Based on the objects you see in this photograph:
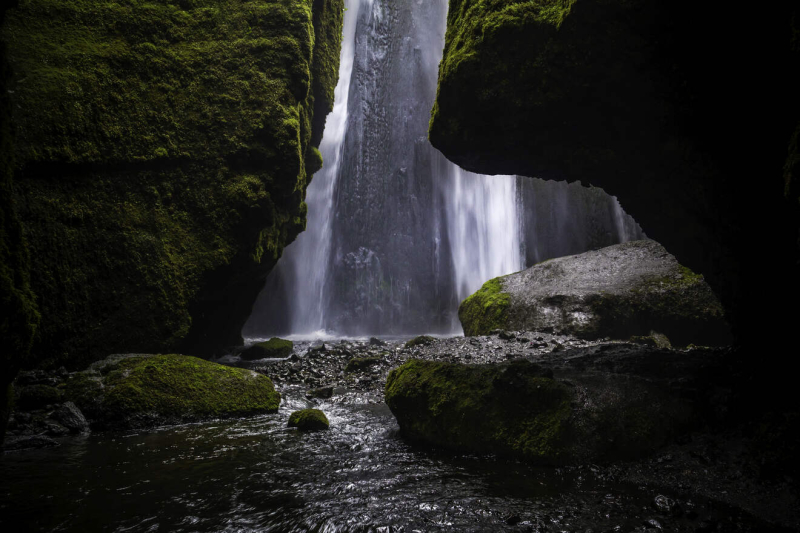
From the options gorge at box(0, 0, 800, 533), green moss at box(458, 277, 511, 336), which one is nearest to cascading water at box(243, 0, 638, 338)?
green moss at box(458, 277, 511, 336)

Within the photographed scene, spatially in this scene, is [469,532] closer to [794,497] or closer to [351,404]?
[794,497]

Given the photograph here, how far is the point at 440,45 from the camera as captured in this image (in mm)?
36562

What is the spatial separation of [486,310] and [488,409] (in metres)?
9.48

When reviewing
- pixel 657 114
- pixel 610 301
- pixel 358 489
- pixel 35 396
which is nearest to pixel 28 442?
pixel 35 396

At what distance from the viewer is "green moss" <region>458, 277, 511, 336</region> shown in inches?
517

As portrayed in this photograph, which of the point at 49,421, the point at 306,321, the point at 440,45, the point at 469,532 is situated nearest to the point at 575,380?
the point at 469,532

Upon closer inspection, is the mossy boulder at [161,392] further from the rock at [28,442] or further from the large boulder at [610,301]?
the large boulder at [610,301]

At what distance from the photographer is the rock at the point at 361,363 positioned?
10380 millimetres

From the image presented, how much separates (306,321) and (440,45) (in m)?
27.7

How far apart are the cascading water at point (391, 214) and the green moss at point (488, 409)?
865 inches

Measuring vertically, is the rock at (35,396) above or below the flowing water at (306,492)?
above

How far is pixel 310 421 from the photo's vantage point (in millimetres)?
5906

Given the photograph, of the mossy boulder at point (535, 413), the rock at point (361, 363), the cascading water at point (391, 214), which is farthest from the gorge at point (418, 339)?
the cascading water at point (391, 214)

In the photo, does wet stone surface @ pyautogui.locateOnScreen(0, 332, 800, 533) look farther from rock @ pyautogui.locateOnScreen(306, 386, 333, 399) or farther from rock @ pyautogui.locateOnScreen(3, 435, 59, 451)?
rock @ pyautogui.locateOnScreen(306, 386, 333, 399)
